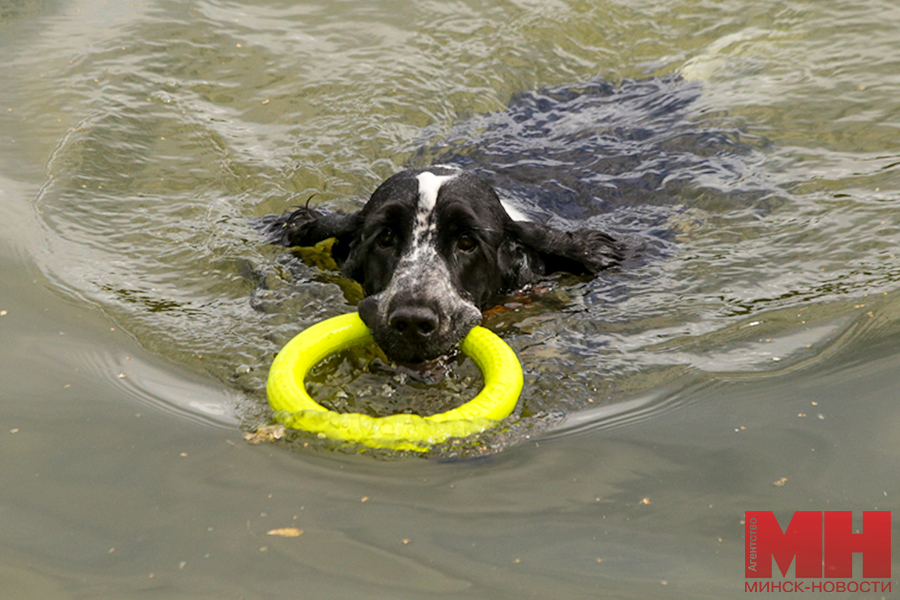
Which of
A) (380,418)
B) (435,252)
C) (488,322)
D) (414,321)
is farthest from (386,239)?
(380,418)

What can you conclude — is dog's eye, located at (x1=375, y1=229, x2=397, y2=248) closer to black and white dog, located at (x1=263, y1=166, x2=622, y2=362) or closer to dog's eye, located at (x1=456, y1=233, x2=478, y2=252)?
black and white dog, located at (x1=263, y1=166, x2=622, y2=362)

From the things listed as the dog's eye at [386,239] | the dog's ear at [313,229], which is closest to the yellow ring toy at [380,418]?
the dog's eye at [386,239]

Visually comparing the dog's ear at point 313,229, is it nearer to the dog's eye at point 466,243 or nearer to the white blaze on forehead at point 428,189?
the white blaze on forehead at point 428,189

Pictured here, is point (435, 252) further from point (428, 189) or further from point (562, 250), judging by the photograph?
point (562, 250)

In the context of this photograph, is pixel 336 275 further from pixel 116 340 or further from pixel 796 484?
pixel 796 484

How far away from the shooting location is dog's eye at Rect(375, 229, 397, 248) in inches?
162

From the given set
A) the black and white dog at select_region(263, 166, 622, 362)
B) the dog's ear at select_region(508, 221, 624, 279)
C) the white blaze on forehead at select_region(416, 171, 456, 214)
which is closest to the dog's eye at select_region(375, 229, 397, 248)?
the black and white dog at select_region(263, 166, 622, 362)

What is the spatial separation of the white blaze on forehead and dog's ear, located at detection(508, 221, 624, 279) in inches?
22.5

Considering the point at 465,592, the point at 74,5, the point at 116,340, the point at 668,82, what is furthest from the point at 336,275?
the point at 74,5

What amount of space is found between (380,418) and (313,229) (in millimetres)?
1908

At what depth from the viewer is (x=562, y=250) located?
4602mm

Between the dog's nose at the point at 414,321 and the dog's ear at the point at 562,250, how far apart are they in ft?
3.81

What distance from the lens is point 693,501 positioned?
9.08 ft

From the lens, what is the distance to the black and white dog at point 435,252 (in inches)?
143
